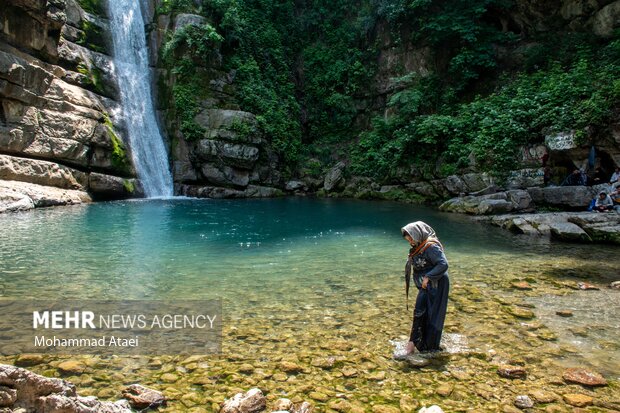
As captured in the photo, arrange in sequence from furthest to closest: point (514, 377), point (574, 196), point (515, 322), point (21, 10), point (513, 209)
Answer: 1. point (21, 10)
2. point (513, 209)
3. point (574, 196)
4. point (515, 322)
5. point (514, 377)

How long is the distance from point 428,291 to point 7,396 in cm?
443

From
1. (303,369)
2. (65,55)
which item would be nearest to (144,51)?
(65,55)

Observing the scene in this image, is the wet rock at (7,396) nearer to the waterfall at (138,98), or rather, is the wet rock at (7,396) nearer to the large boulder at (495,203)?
the large boulder at (495,203)

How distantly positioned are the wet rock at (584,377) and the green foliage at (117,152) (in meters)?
24.9

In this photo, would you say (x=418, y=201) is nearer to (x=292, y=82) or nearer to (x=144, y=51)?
(x=292, y=82)

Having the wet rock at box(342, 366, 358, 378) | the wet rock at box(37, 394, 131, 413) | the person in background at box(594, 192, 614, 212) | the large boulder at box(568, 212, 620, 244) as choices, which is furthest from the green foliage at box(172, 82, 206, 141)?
the wet rock at box(37, 394, 131, 413)

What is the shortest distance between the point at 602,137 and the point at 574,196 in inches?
124

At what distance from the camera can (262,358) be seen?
5.16 meters

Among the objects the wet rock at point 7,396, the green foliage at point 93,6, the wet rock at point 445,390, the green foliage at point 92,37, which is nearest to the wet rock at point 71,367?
the wet rock at point 7,396

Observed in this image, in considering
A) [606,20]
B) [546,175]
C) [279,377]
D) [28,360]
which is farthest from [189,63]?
[279,377]

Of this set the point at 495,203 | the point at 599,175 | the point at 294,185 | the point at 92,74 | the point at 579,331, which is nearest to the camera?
the point at 579,331

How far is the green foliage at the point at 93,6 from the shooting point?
27234 mm

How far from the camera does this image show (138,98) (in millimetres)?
28000

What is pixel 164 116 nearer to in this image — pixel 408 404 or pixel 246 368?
pixel 246 368
